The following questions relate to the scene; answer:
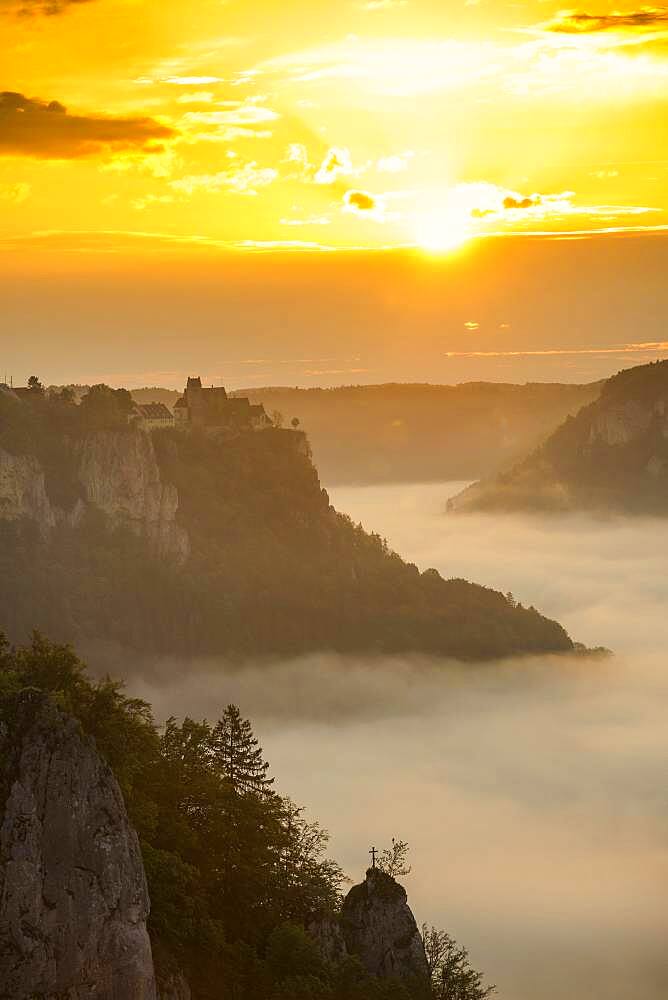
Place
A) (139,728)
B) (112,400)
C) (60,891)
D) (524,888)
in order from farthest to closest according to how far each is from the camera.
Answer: (112,400)
(524,888)
(139,728)
(60,891)

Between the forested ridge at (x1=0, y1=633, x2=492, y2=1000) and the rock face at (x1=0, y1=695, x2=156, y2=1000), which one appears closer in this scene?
the rock face at (x1=0, y1=695, x2=156, y2=1000)

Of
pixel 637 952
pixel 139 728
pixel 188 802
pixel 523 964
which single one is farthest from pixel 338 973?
pixel 637 952

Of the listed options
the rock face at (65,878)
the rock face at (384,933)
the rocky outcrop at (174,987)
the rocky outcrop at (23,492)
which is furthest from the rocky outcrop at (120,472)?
the rock face at (65,878)

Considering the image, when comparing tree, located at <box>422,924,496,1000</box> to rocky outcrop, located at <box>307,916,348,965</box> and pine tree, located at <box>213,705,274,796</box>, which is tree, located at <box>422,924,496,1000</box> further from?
pine tree, located at <box>213,705,274,796</box>

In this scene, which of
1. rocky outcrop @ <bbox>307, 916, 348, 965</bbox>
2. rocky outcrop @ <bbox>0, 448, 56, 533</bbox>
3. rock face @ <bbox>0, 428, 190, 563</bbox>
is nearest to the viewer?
rocky outcrop @ <bbox>307, 916, 348, 965</bbox>

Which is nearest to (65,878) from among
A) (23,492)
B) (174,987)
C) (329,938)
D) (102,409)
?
(174,987)

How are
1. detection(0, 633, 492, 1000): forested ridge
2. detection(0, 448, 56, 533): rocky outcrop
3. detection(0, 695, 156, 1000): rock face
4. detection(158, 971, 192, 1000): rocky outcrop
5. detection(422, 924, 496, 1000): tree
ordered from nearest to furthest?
1. detection(0, 695, 156, 1000): rock face
2. detection(158, 971, 192, 1000): rocky outcrop
3. detection(0, 633, 492, 1000): forested ridge
4. detection(422, 924, 496, 1000): tree
5. detection(0, 448, 56, 533): rocky outcrop

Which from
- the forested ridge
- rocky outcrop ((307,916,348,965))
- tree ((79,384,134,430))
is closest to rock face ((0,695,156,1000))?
the forested ridge

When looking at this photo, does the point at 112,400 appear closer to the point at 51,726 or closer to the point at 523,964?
the point at 523,964
